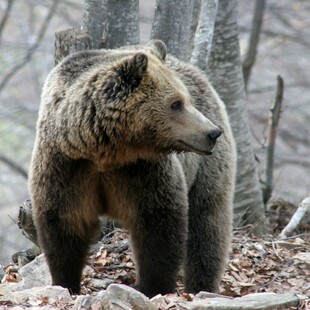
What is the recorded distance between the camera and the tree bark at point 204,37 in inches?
A: 325

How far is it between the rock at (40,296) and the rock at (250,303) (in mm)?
916

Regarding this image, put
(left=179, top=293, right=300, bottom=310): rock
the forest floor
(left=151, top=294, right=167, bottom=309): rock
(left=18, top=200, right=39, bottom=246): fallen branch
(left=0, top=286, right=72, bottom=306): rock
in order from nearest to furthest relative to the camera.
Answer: (left=179, top=293, right=300, bottom=310): rock, (left=151, top=294, right=167, bottom=309): rock, (left=0, top=286, right=72, bottom=306): rock, the forest floor, (left=18, top=200, right=39, bottom=246): fallen branch

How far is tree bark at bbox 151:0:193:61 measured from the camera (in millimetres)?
8328

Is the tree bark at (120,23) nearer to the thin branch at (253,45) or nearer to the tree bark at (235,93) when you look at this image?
the tree bark at (235,93)

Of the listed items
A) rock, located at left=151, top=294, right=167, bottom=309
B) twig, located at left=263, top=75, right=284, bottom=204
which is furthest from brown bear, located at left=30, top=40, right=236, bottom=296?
twig, located at left=263, top=75, right=284, bottom=204

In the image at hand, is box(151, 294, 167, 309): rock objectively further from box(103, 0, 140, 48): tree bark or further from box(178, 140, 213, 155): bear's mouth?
box(103, 0, 140, 48): tree bark

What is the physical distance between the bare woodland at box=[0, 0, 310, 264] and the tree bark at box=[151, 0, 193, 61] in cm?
1

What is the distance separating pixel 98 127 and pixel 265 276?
2.65m

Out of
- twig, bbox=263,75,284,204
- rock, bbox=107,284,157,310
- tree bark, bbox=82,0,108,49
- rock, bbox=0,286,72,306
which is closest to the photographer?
rock, bbox=107,284,157,310

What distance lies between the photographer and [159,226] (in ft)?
20.5

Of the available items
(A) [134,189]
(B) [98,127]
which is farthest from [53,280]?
(B) [98,127]

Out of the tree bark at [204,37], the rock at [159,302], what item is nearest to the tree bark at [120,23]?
the tree bark at [204,37]

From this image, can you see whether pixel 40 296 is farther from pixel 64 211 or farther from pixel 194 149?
pixel 194 149

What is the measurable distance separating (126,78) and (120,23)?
237 cm
